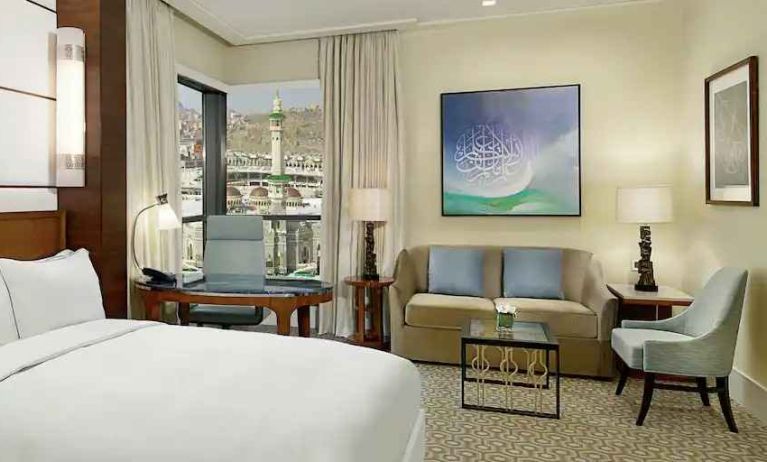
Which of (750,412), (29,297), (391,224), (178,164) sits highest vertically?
(178,164)

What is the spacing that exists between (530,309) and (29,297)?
3160 mm

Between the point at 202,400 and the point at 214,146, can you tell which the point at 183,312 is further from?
the point at 202,400

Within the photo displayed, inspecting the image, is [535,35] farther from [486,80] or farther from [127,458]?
[127,458]

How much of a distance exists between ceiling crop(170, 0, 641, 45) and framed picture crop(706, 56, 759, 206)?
4.29ft

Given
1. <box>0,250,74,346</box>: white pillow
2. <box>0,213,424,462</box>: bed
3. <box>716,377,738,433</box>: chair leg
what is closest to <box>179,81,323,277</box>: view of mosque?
<box>0,250,74,346</box>: white pillow

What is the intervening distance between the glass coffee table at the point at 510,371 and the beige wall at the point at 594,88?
3.91 feet

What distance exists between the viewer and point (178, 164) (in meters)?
4.35

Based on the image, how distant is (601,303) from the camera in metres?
3.69

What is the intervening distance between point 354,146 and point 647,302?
9.16ft

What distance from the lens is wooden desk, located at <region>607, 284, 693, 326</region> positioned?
362 cm

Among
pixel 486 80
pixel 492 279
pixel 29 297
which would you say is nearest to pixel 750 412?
pixel 492 279

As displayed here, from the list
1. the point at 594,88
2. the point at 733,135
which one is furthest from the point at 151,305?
the point at 733,135

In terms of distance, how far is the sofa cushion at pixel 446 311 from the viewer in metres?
3.94

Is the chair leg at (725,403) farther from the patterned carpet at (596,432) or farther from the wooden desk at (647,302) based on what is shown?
the wooden desk at (647,302)
